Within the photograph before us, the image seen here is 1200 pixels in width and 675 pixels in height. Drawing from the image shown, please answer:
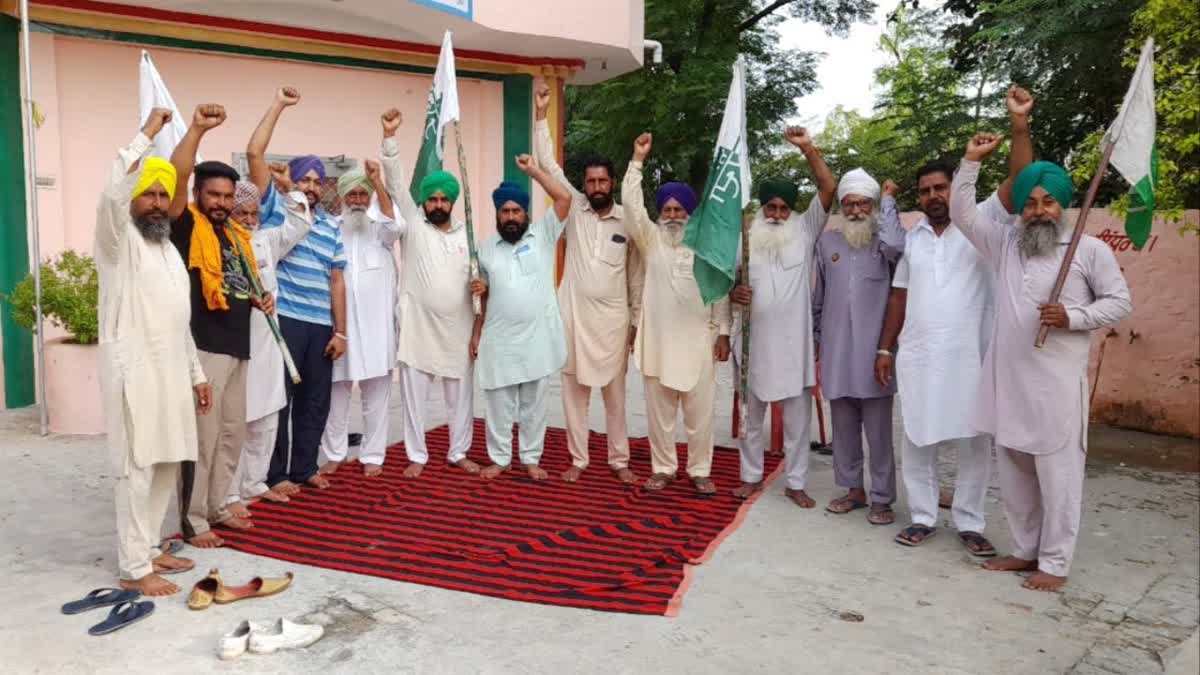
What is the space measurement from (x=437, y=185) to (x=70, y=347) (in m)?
3.11

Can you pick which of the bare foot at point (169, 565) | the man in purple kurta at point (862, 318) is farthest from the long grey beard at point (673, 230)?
the bare foot at point (169, 565)

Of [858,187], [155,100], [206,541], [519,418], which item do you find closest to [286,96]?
[155,100]

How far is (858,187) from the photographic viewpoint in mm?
4816

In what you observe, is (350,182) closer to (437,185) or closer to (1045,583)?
(437,185)

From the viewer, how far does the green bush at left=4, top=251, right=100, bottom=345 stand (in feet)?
21.5

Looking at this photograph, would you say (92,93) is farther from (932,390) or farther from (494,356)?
(932,390)

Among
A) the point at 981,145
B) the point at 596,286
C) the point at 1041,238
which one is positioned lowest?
the point at 596,286

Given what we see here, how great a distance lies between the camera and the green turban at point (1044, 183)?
13.1 ft

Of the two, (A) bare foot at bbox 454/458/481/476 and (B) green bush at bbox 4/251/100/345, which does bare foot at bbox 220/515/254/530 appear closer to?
(A) bare foot at bbox 454/458/481/476

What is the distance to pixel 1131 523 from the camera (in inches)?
195

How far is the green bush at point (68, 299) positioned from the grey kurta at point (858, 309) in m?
4.96

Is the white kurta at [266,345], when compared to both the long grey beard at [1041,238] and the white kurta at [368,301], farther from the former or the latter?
the long grey beard at [1041,238]

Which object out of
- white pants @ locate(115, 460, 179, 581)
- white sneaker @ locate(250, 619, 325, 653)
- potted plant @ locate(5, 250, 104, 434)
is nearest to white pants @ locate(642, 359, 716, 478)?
white sneaker @ locate(250, 619, 325, 653)

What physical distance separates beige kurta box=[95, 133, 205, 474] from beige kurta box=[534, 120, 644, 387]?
2.28 meters
